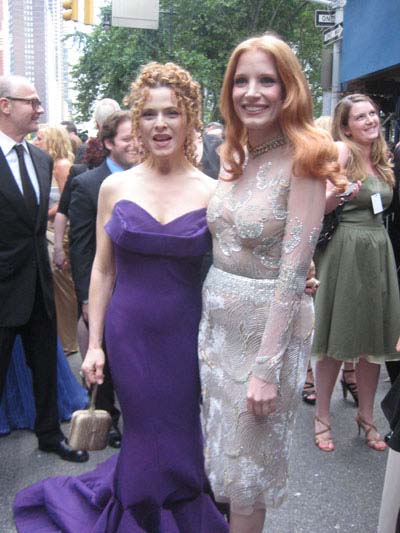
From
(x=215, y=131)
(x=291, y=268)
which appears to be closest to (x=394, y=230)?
(x=291, y=268)

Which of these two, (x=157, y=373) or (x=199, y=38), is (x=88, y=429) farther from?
(x=199, y=38)

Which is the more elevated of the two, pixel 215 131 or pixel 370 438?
pixel 215 131

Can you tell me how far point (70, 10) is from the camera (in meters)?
14.6

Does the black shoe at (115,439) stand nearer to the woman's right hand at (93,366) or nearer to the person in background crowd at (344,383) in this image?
the person in background crowd at (344,383)

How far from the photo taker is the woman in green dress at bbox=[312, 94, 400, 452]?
4.01 metres

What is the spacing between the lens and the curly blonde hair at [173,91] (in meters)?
2.77

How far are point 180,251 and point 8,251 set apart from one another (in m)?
1.48

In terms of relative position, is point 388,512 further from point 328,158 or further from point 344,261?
point 344,261

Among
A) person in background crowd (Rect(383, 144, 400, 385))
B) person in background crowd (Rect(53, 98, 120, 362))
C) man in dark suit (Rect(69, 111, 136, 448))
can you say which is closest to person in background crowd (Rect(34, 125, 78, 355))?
person in background crowd (Rect(53, 98, 120, 362))

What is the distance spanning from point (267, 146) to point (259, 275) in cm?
46

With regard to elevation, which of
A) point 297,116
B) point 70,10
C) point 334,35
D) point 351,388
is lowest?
point 351,388

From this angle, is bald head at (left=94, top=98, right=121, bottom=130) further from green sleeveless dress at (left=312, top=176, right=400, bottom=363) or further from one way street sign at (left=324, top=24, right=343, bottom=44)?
one way street sign at (left=324, top=24, right=343, bottom=44)

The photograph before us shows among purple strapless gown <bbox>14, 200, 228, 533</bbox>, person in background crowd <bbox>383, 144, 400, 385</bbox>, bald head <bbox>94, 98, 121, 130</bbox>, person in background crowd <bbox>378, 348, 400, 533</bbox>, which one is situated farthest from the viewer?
bald head <bbox>94, 98, 121, 130</bbox>

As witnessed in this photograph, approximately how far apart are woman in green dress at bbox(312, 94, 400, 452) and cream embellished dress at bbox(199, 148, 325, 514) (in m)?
1.61
